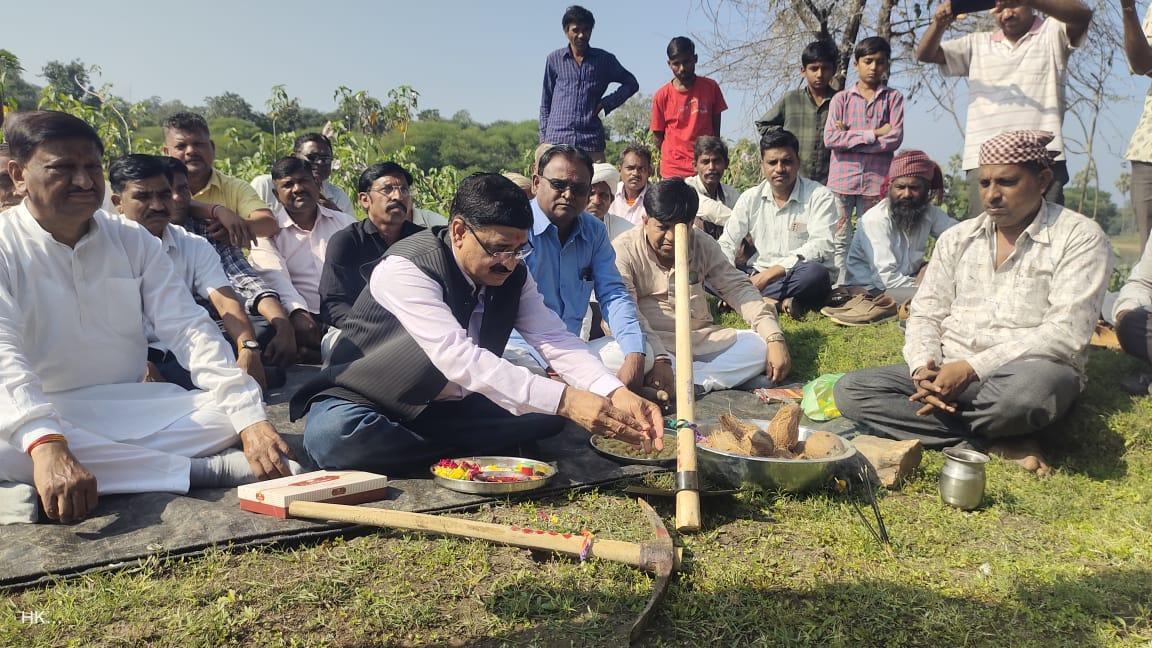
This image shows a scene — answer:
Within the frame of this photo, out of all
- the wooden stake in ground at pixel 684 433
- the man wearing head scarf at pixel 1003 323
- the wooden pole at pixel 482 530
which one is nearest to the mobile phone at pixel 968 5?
the man wearing head scarf at pixel 1003 323

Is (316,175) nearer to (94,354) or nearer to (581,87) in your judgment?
(581,87)

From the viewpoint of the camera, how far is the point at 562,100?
783cm

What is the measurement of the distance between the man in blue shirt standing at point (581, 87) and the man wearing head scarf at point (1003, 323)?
4.08 m

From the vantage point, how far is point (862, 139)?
22.5 ft

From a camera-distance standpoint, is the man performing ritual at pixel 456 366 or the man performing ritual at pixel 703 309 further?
the man performing ritual at pixel 703 309

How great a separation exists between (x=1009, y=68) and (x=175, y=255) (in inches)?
221

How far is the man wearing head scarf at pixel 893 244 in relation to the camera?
6.47 m

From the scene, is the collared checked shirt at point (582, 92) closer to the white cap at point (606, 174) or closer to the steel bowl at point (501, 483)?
the white cap at point (606, 174)

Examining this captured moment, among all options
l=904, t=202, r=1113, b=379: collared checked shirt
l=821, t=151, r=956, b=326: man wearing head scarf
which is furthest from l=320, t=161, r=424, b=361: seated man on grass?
l=821, t=151, r=956, b=326: man wearing head scarf

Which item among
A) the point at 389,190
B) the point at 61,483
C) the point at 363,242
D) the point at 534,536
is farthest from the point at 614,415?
the point at 389,190

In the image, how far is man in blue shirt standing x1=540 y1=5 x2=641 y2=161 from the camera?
7630mm

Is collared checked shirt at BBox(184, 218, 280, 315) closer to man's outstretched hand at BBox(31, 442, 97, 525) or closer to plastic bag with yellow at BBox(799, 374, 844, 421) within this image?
man's outstretched hand at BBox(31, 442, 97, 525)

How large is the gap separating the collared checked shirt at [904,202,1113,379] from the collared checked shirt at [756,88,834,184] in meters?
3.28

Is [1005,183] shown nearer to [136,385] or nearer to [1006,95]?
[1006,95]
